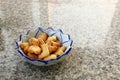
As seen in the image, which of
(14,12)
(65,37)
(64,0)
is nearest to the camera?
(65,37)

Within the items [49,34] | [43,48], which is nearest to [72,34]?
[49,34]

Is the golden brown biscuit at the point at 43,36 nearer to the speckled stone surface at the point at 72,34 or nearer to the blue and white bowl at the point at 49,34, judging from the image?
the blue and white bowl at the point at 49,34

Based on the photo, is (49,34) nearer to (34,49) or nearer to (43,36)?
(43,36)

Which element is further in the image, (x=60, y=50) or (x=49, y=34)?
(x=49, y=34)

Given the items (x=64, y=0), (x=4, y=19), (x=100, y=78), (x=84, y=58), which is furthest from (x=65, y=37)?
(x=64, y=0)

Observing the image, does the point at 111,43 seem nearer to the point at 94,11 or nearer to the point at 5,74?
the point at 94,11

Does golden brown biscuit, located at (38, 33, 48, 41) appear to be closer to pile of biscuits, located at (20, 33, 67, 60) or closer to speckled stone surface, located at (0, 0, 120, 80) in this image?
pile of biscuits, located at (20, 33, 67, 60)
